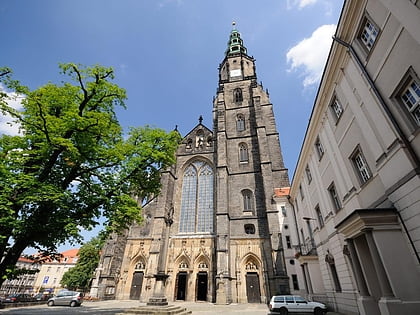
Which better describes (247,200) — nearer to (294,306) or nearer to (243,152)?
(243,152)

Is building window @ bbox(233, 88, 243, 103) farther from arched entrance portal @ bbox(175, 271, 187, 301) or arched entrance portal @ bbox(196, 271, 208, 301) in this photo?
arched entrance portal @ bbox(175, 271, 187, 301)

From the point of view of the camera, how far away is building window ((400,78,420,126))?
209 inches

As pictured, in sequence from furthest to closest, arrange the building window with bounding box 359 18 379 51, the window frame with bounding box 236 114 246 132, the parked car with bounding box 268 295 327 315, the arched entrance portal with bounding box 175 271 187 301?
the window frame with bounding box 236 114 246 132
the arched entrance portal with bounding box 175 271 187 301
the parked car with bounding box 268 295 327 315
the building window with bounding box 359 18 379 51

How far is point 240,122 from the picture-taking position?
29.4 metres

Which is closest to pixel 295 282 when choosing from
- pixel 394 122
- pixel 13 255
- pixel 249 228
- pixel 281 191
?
pixel 249 228

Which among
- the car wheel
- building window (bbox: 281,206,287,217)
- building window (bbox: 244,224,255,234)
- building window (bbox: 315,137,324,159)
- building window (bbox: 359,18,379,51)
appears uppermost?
building window (bbox: 359,18,379,51)

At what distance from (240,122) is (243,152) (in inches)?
202

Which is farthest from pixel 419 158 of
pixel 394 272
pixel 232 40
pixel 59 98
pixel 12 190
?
pixel 232 40

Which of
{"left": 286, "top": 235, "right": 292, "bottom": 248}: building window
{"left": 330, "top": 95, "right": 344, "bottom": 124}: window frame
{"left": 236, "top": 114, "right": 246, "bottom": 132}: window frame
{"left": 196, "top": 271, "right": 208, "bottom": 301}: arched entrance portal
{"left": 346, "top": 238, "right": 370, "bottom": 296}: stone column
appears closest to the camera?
{"left": 346, "top": 238, "right": 370, "bottom": 296}: stone column

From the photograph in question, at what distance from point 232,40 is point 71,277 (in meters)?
54.1

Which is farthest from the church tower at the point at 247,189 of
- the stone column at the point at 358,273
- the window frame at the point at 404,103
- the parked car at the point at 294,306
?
the window frame at the point at 404,103

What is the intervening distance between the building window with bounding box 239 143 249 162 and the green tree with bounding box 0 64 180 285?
16206mm

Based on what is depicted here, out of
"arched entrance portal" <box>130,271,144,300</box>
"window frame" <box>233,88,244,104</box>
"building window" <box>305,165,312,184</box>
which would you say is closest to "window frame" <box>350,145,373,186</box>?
"building window" <box>305,165,312,184</box>

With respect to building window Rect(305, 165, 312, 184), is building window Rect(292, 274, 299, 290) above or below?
below
